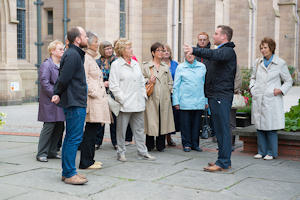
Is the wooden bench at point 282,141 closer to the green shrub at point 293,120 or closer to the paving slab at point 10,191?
the green shrub at point 293,120

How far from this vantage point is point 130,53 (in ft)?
23.5

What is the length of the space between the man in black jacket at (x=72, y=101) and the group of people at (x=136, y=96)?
12 millimetres

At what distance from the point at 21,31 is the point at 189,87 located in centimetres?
1190

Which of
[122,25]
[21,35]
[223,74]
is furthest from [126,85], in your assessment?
[122,25]

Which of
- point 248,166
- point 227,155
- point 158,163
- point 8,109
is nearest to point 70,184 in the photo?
point 158,163

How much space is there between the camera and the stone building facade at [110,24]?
1666 cm

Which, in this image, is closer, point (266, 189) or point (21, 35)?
point (266, 189)

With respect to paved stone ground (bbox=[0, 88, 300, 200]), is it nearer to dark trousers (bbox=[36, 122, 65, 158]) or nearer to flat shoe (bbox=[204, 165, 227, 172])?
flat shoe (bbox=[204, 165, 227, 172])

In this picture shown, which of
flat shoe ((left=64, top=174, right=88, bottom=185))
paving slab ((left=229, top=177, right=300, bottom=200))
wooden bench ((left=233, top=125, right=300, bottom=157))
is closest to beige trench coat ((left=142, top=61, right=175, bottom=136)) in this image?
wooden bench ((left=233, top=125, right=300, bottom=157))

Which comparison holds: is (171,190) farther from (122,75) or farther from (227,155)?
(122,75)

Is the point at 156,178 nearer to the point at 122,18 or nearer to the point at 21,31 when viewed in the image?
the point at 21,31

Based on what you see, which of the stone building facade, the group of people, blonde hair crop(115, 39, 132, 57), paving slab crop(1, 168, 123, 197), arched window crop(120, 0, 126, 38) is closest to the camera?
paving slab crop(1, 168, 123, 197)

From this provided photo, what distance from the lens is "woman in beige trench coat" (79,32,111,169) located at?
645 cm

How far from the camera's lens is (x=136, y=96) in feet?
23.5
